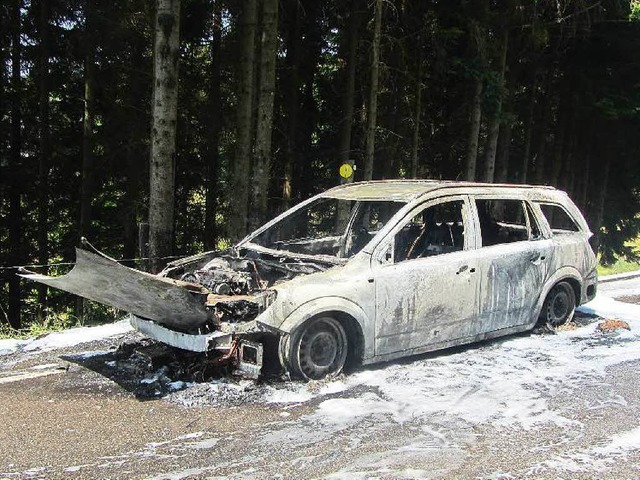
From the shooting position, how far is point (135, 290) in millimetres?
4953

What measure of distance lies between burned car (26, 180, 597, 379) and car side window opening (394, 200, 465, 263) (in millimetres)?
18

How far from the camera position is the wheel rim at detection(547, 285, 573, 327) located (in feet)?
23.8

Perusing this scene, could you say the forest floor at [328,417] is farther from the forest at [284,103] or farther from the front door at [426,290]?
the forest at [284,103]

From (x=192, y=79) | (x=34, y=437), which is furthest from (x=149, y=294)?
(x=192, y=79)

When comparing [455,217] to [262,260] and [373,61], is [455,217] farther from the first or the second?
[373,61]

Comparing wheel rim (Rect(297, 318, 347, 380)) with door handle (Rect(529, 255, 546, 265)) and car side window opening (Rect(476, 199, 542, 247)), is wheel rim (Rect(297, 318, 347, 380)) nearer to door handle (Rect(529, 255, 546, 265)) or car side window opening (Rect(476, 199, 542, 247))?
car side window opening (Rect(476, 199, 542, 247))

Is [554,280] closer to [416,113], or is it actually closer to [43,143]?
[416,113]

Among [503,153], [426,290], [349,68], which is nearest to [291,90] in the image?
[349,68]

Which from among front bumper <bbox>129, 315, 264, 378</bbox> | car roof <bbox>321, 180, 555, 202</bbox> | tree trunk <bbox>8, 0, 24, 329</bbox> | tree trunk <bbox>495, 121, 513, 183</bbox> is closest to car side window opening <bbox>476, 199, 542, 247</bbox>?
car roof <bbox>321, 180, 555, 202</bbox>

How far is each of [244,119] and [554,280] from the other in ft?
27.7

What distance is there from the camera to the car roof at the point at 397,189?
20.6ft

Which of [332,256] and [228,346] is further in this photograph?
[332,256]

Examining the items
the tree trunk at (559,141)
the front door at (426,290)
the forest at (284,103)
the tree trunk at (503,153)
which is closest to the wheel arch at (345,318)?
the front door at (426,290)

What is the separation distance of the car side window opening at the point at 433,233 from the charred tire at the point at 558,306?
1472mm
